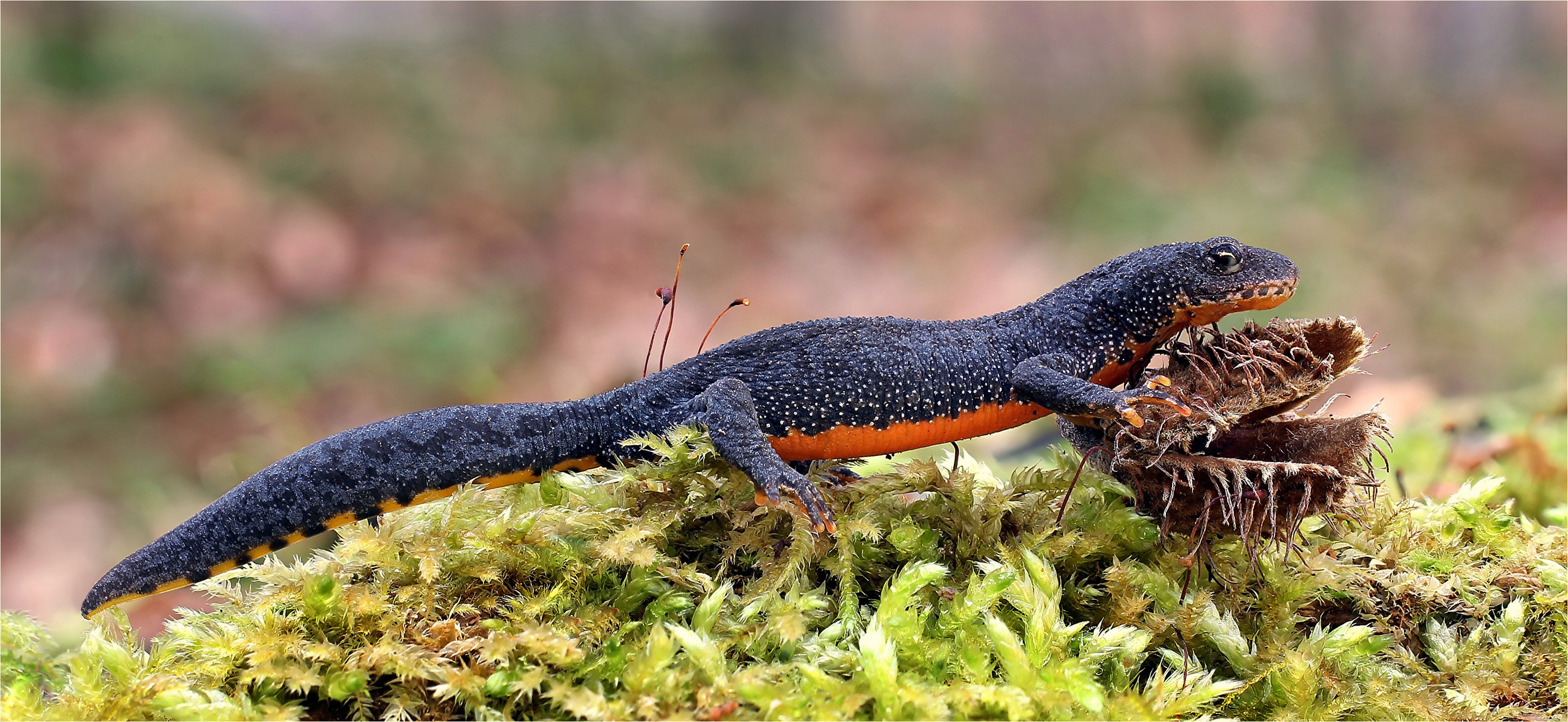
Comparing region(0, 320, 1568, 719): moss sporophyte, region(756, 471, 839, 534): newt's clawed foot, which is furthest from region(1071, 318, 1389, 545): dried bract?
region(756, 471, 839, 534): newt's clawed foot

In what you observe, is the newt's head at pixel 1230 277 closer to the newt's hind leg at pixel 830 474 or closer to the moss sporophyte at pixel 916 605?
the moss sporophyte at pixel 916 605

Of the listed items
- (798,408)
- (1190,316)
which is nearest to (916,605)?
(798,408)

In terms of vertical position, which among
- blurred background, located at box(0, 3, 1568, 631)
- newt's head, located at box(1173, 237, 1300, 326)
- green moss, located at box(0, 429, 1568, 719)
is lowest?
green moss, located at box(0, 429, 1568, 719)

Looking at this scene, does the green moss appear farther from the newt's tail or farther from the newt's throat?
the newt's throat

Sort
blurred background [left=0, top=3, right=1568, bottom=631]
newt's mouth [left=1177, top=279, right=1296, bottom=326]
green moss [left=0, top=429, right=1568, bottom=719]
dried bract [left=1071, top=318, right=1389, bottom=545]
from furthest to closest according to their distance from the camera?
blurred background [left=0, top=3, right=1568, bottom=631] < newt's mouth [left=1177, top=279, right=1296, bottom=326] < dried bract [left=1071, top=318, right=1389, bottom=545] < green moss [left=0, top=429, right=1568, bottom=719]

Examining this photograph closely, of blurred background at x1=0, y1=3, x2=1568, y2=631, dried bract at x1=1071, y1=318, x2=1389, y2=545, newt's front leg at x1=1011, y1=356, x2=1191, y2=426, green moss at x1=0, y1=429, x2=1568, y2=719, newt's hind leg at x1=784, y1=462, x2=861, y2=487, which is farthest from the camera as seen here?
blurred background at x1=0, y1=3, x2=1568, y2=631

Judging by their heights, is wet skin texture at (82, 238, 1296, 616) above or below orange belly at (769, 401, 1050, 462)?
above

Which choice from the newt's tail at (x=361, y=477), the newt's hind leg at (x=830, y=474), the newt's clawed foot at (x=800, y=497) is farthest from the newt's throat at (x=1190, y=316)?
the newt's tail at (x=361, y=477)

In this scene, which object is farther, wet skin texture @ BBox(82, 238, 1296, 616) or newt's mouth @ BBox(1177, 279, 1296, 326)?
newt's mouth @ BBox(1177, 279, 1296, 326)
